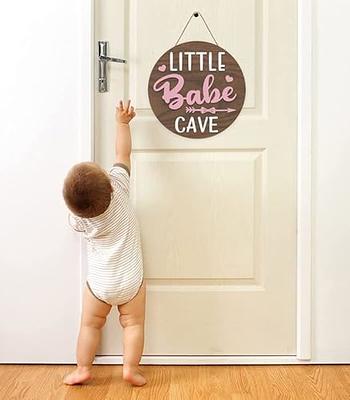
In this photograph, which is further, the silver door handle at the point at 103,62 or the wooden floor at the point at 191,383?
the silver door handle at the point at 103,62

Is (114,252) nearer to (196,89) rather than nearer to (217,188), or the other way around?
(217,188)

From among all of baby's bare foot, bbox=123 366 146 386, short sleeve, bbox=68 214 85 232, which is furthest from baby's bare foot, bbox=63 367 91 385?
short sleeve, bbox=68 214 85 232

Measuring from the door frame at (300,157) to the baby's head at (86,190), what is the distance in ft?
1.04

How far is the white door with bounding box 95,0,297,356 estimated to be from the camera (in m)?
2.64

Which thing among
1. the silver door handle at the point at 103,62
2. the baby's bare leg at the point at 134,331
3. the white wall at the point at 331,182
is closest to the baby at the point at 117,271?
the baby's bare leg at the point at 134,331

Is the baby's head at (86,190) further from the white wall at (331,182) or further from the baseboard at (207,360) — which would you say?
the white wall at (331,182)

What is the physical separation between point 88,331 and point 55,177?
58 centimetres

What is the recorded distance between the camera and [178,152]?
2.67 m

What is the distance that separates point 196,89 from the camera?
264cm

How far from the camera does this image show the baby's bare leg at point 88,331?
2.50 m

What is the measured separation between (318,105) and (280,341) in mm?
908

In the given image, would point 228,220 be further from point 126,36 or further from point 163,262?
point 126,36

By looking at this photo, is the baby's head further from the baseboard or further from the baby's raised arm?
the baseboard

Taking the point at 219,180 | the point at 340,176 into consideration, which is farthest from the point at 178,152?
the point at 340,176
